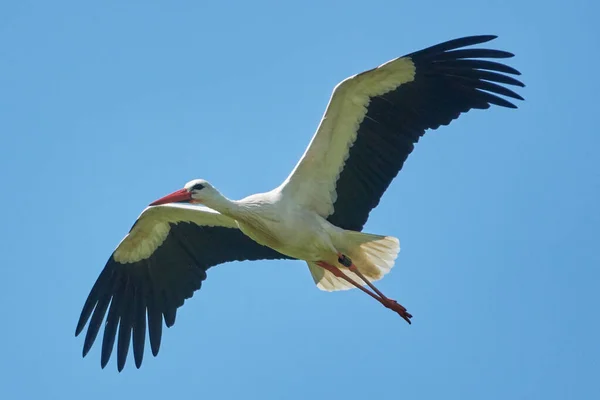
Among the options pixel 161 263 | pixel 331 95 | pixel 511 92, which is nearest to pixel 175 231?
pixel 161 263

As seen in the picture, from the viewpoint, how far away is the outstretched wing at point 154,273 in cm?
959

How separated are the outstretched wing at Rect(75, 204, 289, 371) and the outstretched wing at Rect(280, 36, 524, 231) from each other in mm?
1032

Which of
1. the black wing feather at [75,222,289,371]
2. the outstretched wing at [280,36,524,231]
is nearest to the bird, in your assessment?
the outstretched wing at [280,36,524,231]

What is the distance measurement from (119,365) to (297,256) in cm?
183

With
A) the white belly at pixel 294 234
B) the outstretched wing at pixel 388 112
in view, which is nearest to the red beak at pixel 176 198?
the white belly at pixel 294 234

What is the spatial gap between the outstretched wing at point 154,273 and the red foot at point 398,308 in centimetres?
111

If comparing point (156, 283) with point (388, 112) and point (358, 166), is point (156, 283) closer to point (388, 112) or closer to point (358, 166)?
point (358, 166)

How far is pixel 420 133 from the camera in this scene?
8.77m

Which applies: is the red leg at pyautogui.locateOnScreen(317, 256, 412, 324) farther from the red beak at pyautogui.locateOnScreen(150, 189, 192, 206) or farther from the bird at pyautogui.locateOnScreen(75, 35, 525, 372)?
the red beak at pyautogui.locateOnScreen(150, 189, 192, 206)

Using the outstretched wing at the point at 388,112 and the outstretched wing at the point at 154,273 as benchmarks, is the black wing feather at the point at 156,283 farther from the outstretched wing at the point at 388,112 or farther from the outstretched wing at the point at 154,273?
the outstretched wing at the point at 388,112

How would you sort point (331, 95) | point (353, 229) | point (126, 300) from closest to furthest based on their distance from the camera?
1. point (331, 95)
2. point (353, 229)
3. point (126, 300)

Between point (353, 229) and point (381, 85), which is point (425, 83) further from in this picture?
point (353, 229)

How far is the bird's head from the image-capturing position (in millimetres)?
8695

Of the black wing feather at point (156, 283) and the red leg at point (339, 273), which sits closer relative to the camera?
the red leg at point (339, 273)
